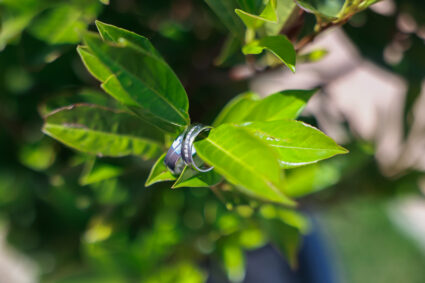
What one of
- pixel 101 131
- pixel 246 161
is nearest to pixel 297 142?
pixel 246 161

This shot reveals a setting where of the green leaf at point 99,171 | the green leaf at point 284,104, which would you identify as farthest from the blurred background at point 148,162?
the green leaf at point 284,104

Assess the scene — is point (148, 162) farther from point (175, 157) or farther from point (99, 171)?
point (175, 157)

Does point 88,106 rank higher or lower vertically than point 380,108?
higher

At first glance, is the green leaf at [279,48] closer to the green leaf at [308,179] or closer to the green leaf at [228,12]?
the green leaf at [228,12]

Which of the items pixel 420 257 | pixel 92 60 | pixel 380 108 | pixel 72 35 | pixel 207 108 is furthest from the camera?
pixel 420 257

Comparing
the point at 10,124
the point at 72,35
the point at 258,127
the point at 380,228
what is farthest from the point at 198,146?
the point at 380,228

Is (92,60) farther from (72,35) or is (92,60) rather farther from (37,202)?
(37,202)

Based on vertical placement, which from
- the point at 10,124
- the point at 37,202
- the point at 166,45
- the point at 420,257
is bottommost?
the point at 420,257
